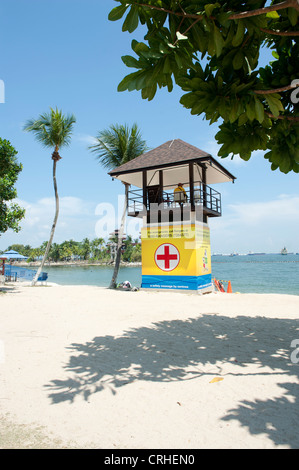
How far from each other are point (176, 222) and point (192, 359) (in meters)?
9.65

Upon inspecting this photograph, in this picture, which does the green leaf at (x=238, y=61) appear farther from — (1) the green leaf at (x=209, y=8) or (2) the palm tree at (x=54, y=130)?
A: (2) the palm tree at (x=54, y=130)

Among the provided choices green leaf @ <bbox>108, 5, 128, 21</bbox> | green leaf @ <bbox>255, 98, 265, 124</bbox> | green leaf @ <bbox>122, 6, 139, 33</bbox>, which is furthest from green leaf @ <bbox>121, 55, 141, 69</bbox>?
green leaf @ <bbox>255, 98, 265, 124</bbox>

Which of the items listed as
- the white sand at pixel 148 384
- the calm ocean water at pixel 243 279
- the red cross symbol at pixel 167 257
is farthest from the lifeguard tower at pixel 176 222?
the calm ocean water at pixel 243 279

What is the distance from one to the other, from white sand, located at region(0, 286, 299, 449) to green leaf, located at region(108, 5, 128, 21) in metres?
3.83

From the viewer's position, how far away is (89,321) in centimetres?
702

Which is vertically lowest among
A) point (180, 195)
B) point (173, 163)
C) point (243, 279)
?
point (243, 279)

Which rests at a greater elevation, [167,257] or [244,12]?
[244,12]

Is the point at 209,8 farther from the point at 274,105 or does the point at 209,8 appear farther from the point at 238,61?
the point at 274,105

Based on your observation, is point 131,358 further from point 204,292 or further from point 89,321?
point 204,292

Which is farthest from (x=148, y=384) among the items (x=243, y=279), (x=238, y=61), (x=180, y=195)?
(x=243, y=279)

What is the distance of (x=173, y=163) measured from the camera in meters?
13.7

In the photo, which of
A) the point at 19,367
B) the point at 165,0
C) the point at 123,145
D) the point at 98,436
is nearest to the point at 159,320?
the point at 19,367

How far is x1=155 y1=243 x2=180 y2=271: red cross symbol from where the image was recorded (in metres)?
13.7

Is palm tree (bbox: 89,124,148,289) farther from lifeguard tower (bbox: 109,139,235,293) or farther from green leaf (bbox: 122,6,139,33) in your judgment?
green leaf (bbox: 122,6,139,33)
